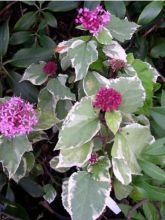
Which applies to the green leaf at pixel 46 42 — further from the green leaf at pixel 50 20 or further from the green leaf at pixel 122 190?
the green leaf at pixel 122 190

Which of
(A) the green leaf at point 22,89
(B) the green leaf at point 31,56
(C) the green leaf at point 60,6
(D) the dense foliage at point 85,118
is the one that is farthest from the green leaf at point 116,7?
(A) the green leaf at point 22,89

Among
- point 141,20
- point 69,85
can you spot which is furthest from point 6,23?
point 141,20

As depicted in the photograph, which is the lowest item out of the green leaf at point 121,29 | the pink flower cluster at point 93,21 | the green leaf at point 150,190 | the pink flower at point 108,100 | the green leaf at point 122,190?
the green leaf at point 122,190

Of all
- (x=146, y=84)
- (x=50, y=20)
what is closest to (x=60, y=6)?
(x=50, y=20)

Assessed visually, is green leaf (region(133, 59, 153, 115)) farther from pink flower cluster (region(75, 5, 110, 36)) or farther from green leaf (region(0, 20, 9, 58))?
green leaf (region(0, 20, 9, 58))

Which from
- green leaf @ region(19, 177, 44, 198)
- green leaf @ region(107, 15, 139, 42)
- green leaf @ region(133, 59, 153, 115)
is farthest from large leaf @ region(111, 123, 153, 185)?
green leaf @ region(19, 177, 44, 198)

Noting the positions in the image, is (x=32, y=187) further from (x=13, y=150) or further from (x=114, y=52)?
(x=114, y=52)
